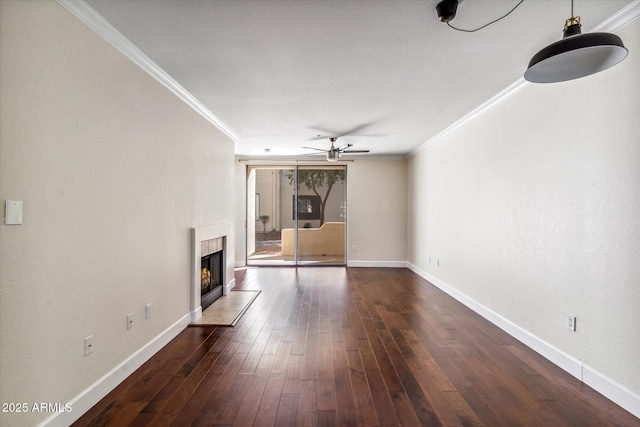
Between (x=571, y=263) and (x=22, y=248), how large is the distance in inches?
139

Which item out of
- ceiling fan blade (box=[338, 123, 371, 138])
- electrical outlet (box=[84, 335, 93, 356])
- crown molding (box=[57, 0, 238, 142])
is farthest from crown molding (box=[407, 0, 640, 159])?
electrical outlet (box=[84, 335, 93, 356])

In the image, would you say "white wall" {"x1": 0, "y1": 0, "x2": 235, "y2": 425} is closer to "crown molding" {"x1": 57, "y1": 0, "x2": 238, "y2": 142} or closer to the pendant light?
"crown molding" {"x1": 57, "y1": 0, "x2": 238, "y2": 142}

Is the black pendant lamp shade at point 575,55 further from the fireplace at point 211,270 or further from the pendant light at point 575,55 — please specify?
the fireplace at point 211,270

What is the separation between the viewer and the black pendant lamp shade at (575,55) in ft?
4.66

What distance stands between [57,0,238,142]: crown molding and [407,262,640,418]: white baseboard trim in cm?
399

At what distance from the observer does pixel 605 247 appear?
7.57 feet

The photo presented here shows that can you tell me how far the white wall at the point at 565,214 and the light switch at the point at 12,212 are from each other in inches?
134

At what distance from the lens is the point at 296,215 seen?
777cm

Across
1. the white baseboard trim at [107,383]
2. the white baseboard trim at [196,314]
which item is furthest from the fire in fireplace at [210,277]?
the white baseboard trim at [107,383]

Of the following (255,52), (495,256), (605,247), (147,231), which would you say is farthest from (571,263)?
(147,231)

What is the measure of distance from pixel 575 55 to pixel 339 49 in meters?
1.54

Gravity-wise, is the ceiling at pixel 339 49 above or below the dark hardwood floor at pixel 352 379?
above

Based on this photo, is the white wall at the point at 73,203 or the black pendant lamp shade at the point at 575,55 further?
the white wall at the point at 73,203

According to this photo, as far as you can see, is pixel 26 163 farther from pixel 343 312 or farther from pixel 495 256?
pixel 495 256
